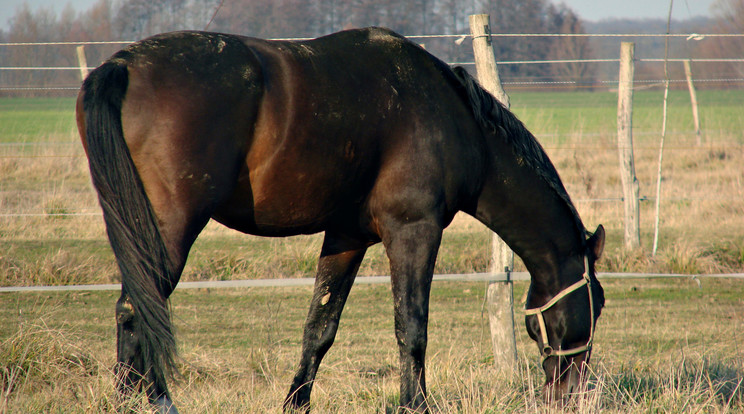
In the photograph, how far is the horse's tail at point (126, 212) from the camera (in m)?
2.53

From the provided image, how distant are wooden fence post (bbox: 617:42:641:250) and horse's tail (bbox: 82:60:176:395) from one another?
6.39 meters

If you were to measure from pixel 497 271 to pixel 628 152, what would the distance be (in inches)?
162

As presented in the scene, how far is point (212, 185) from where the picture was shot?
265 cm

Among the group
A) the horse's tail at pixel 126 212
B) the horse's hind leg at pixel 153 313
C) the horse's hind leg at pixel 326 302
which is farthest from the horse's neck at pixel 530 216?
the horse's tail at pixel 126 212

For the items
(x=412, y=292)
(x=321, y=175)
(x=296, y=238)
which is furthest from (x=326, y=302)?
(x=296, y=238)

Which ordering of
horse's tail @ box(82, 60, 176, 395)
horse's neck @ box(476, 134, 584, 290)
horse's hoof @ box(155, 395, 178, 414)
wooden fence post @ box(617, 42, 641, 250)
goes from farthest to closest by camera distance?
wooden fence post @ box(617, 42, 641, 250) < horse's neck @ box(476, 134, 584, 290) < horse's hoof @ box(155, 395, 178, 414) < horse's tail @ box(82, 60, 176, 395)

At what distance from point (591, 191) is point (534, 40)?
27.1 meters

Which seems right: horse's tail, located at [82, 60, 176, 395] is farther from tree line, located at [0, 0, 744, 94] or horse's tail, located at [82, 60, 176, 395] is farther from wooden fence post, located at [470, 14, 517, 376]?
tree line, located at [0, 0, 744, 94]

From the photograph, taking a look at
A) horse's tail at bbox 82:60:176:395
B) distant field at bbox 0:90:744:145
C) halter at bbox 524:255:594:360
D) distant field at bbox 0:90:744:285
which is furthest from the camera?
distant field at bbox 0:90:744:145

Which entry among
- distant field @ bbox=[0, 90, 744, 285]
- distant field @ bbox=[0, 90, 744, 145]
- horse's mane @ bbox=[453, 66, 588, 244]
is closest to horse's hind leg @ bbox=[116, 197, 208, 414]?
horse's mane @ bbox=[453, 66, 588, 244]

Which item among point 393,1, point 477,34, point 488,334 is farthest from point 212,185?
point 393,1

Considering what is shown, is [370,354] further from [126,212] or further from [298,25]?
[298,25]

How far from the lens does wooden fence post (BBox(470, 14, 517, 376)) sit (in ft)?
14.9

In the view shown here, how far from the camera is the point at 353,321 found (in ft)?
19.3
